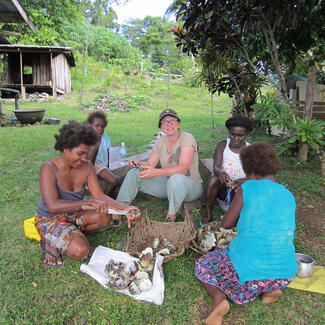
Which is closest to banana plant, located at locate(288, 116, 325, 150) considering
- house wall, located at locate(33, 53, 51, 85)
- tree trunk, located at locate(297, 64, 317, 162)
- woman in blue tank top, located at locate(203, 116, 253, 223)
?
tree trunk, located at locate(297, 64, 317, 162)

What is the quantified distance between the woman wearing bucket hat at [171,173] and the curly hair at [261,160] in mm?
1022

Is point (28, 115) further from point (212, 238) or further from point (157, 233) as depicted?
point (212, 238)

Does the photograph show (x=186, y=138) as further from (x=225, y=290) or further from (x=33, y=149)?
(x=33, y=149)

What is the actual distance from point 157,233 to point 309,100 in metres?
3.59

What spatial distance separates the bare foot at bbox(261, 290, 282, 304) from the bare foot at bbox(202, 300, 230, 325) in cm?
37

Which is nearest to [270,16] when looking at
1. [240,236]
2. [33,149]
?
[240,236]

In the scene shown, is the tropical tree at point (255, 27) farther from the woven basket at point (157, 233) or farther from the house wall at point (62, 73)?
the house wall at point (62, 73)

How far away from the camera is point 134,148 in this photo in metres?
6.36

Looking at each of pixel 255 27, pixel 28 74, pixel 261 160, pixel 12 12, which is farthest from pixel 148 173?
pixel 28 74

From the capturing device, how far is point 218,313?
183 centimetres

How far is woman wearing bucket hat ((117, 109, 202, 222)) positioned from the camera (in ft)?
9.39

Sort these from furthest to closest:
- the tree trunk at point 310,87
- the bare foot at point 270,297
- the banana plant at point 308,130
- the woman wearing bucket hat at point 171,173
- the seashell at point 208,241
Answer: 1. the tree trunk at point 310,87
2. the banana plant at point 308,130
3. the woman wearing bucket hat at point 171,173
4. the seashell at point 208,241
5. the bare foot at point 270,297

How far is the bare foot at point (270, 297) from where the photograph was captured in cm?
199

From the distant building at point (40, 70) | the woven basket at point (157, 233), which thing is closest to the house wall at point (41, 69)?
the distant building at point (40, 70)
